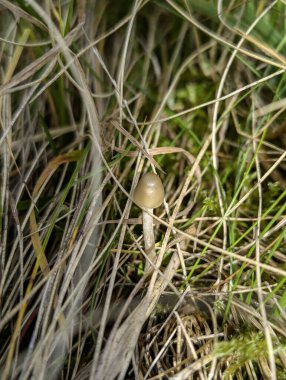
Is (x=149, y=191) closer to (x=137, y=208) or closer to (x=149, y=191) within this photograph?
(x=149, y=191)

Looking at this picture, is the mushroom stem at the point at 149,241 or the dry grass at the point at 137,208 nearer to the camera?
the dry grass at the point at 137,208

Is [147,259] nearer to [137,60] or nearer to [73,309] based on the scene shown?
[73,309]

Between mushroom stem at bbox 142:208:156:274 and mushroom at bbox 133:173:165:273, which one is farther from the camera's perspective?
mushroom stem at bbox 142:208:156:274

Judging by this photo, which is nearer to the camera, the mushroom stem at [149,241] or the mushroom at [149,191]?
the mushroom at [149,191]

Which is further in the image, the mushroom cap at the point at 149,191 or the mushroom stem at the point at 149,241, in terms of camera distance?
the mushroom stem at the point at 149,241

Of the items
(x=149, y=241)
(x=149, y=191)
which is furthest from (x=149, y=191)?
A: (x=149, y=241)

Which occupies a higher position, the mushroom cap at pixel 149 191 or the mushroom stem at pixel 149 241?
the mushroom cap at pixel 149 191

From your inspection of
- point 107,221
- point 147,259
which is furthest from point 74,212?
point 147,259

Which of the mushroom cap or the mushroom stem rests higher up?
the mushroom cap
